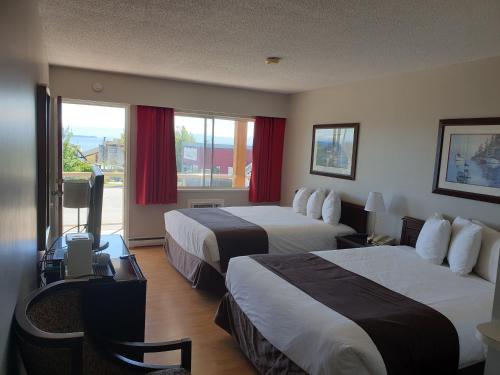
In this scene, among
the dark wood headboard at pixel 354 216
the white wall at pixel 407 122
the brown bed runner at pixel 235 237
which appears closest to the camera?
the white wall at pixel 407 122

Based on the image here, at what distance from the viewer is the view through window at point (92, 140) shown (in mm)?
5074

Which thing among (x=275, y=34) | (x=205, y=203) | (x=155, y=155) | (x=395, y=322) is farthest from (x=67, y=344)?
(x=205, y=203)

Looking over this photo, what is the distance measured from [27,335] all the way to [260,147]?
195 inches

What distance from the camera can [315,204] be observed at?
15.9 ft

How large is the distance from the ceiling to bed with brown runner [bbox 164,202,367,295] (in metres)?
1.72

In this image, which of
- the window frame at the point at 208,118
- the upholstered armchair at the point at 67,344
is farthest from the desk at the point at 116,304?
the window frame at the point at 208,118

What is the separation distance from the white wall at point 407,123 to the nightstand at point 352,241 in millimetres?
255

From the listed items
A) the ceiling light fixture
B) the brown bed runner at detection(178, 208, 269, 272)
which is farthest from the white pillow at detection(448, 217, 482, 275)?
the ceiling light fixture

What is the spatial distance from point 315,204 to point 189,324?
2320mm

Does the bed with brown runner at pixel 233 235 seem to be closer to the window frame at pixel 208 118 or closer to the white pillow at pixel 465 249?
the window frame at pixel 208 118

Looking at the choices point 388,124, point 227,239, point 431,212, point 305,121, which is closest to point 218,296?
→ point 227,239

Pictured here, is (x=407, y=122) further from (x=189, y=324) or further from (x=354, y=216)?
(x=189, y=324)

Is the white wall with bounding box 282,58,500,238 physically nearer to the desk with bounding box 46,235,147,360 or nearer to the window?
the window

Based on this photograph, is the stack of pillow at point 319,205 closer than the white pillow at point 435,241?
No
